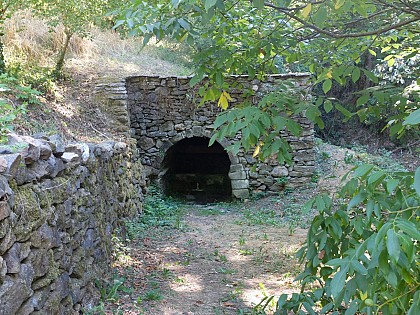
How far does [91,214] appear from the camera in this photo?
4344mm

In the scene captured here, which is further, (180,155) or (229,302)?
(180,155)

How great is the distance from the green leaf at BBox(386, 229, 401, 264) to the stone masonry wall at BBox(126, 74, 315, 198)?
8424mm

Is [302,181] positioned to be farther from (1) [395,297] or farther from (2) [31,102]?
(1) [395,297]

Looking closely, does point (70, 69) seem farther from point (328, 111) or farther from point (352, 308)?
point (352, 308)

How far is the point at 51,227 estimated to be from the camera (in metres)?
3.12

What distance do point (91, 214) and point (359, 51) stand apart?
9.34 ft

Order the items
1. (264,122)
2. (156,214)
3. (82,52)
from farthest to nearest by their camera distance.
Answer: (82,52)
(156,214)
(264,122)

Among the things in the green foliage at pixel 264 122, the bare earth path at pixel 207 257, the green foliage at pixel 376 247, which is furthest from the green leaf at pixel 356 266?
the bare earth path at pixel 207 257

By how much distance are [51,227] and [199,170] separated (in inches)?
399

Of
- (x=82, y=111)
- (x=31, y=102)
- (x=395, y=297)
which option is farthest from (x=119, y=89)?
(x=395, y=297)

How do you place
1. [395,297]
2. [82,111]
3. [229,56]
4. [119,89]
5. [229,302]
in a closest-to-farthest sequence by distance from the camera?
[395,297] < [229,56] < [229,302] < [82,111] < [119,89]

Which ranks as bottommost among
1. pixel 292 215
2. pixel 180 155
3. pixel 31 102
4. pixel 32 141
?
pixel 292 215

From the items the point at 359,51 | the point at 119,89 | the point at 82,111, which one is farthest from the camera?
the point at 119,89

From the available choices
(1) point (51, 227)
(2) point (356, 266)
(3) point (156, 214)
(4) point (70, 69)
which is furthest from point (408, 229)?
(4) point (70, 69)
